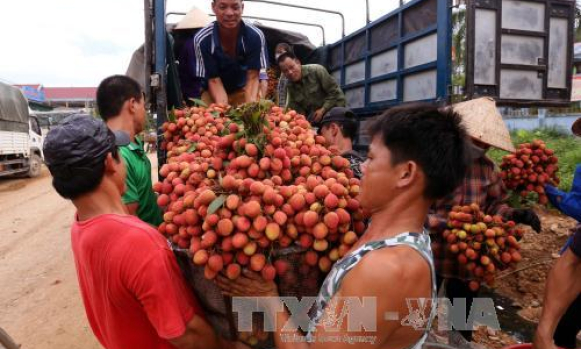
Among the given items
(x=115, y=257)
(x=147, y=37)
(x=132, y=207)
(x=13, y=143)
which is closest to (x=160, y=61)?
(x=147, y=37)

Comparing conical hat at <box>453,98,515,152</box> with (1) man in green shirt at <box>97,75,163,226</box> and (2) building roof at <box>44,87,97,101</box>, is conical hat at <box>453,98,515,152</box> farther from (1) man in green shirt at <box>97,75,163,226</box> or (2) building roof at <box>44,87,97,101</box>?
(2) building roof at <box>44,87,97,101</box>

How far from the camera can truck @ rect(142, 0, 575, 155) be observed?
3299 mm

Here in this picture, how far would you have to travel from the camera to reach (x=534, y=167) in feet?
9.10

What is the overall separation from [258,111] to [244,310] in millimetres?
724

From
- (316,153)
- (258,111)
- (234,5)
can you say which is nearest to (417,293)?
(316,153)

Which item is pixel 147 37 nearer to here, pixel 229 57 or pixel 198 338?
pixel 229 57

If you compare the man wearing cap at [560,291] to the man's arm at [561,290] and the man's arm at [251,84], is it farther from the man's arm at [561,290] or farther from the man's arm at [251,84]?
the man's arm at [251,84]

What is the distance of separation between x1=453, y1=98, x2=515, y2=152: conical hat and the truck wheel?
1434cm

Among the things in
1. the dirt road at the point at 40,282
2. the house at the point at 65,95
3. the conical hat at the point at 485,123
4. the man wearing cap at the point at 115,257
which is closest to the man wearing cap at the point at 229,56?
the conical hat at the point at 485,123

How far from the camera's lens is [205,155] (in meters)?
1.77

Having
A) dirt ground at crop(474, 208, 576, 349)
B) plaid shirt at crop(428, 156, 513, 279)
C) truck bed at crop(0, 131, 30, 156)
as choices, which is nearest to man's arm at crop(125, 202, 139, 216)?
plaid shirt at crop(428, 156, 513, 279)

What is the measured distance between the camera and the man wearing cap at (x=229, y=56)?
3379 millimetres

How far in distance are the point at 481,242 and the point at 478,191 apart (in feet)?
2.16

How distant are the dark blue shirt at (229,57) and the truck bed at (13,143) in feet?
33.5
